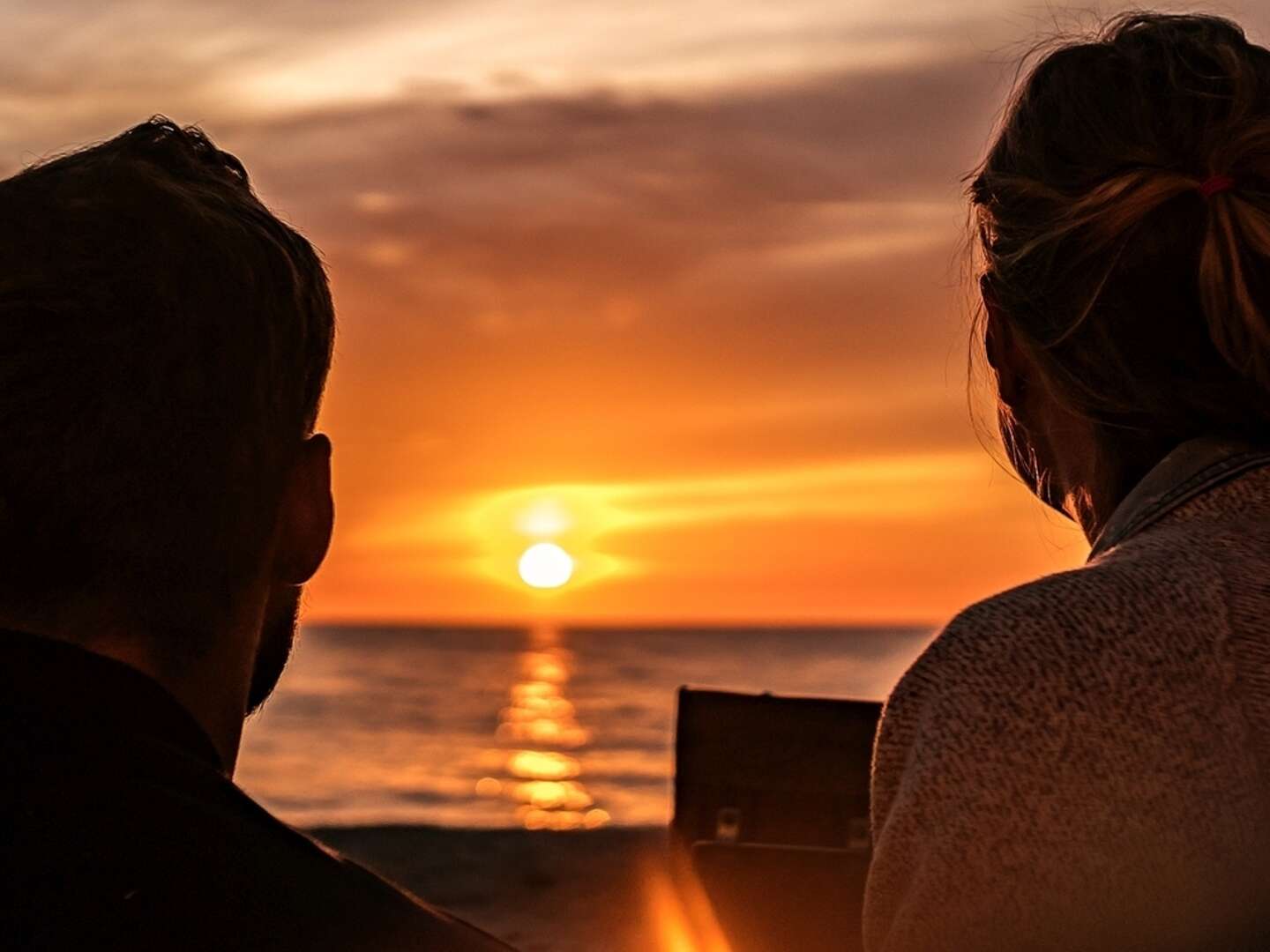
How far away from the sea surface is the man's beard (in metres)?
0.26

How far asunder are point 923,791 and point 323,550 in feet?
2.33

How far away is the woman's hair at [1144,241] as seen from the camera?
209cm

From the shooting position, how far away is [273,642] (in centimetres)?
181

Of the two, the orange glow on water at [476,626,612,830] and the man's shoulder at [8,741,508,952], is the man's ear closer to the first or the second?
the man's shoulder at [8,741,508,952]

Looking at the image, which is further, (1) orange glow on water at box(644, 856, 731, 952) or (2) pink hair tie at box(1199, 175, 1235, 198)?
(1) orange glow on water at box(644, 856, 731, 952)

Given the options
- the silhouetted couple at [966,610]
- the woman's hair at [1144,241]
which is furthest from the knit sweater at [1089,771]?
the woman's hair at [1144,241]

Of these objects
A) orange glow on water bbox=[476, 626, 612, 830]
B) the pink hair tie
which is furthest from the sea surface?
the pink hair tie

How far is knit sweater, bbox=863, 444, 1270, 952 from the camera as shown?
177 cm

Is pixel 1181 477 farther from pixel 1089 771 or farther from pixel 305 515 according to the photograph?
pixel 305 515

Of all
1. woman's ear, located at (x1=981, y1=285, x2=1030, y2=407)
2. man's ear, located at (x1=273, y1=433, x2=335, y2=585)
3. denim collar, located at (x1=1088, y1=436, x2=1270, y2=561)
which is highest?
woman's ear, located at (x1=981, y1=285, x2=1030, y2=407)

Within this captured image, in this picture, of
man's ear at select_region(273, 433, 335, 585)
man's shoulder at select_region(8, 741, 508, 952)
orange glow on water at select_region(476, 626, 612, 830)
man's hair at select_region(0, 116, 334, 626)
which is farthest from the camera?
orange glow on water at select_region(476, 626, 612, 830)

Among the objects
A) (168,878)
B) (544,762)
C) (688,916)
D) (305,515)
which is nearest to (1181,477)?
(688,916)

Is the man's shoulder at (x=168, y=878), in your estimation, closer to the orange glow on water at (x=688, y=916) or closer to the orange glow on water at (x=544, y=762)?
the orange glow on water at (x=688, y=916)

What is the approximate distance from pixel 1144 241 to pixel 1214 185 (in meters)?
0.12
